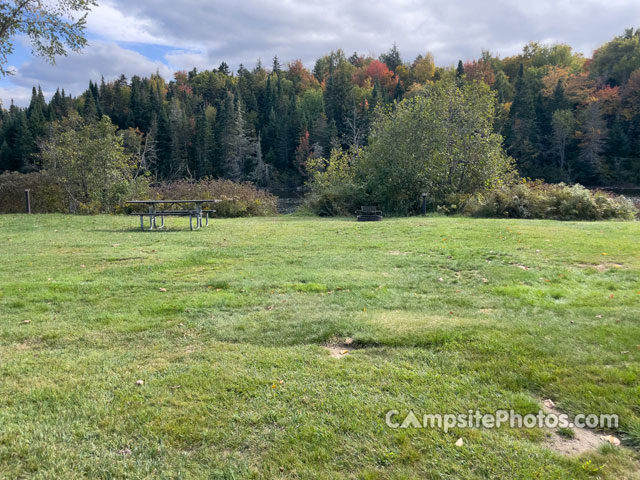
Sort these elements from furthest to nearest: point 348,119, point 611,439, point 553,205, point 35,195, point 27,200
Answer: point 348,119
point 35,195
point 27,200
point 553,205
point 611,439

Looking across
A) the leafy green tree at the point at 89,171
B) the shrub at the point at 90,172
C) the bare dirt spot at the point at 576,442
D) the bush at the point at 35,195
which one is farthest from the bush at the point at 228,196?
the bare dirt spot at the point at 576,442

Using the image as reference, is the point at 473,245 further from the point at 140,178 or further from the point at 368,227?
the point at 140,178

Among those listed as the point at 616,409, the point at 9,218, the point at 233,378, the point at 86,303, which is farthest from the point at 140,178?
the point at 616,409

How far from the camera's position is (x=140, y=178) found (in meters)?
22.2

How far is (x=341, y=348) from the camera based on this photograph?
420cm

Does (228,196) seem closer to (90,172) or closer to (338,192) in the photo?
(338,192)

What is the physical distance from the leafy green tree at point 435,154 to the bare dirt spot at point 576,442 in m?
17.5

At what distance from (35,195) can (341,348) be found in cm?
2239

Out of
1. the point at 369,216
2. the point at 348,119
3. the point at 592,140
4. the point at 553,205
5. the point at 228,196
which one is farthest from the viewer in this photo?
the point at 348,119

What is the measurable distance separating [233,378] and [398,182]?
702 inches

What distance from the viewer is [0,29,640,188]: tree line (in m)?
58.3

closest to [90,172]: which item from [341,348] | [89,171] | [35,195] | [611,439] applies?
[89,171]

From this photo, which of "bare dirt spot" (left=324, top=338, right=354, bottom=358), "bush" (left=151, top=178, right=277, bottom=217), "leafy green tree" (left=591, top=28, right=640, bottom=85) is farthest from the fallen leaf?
"leafy green tree" (left=591, top=28, right=640, bottom=85)

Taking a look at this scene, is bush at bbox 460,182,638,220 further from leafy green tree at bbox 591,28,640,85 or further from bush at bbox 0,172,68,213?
leafy green tree at bbox 591,28,640,85
